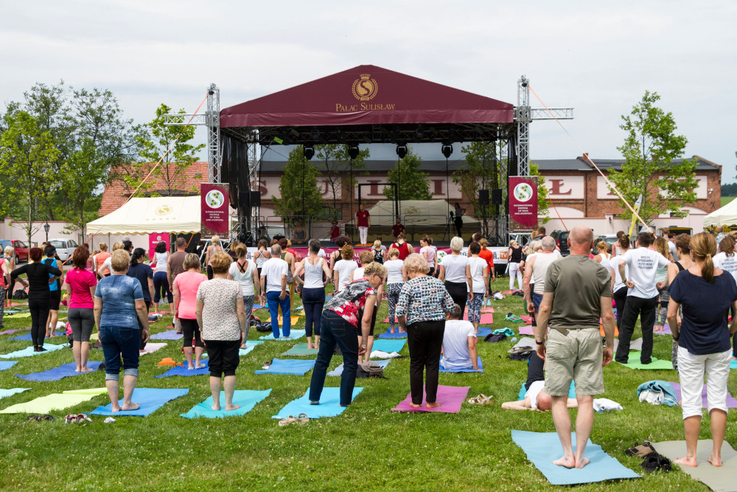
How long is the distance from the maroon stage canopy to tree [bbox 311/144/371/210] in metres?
4.57

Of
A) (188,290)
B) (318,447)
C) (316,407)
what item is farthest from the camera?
(188,290)

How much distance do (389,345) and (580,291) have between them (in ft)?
18.3

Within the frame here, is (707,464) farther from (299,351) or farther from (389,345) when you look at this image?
(299,351)

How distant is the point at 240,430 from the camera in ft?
17.1

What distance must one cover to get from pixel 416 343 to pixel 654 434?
2061 millimetres

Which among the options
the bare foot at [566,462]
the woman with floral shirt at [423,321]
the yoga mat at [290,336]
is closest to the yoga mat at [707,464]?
the bare foot at [566,462]

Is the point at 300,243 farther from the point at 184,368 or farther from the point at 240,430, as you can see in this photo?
the point at 240,430

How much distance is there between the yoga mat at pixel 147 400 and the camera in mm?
5789

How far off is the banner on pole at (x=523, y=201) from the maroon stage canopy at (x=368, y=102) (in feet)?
6.66

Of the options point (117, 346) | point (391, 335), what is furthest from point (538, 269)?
point (117, 346)

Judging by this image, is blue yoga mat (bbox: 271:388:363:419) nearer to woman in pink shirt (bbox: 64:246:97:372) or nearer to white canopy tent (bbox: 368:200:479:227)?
woman in pink shirt (bbox: 64:246:97:372)

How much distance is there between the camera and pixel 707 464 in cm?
413

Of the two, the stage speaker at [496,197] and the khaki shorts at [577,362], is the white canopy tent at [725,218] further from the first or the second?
the khaki shorts at [577,362]

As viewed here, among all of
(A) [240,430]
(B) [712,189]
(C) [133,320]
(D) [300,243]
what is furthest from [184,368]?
(B) [712,189]
